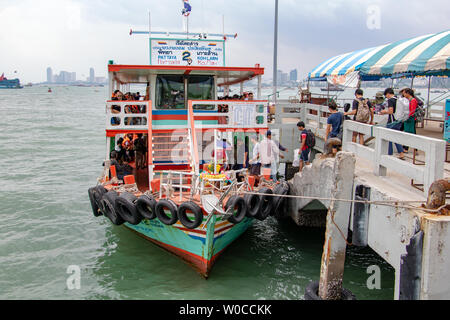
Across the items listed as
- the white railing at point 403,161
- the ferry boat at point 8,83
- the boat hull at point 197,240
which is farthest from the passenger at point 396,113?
the ferry boat at point 8,83

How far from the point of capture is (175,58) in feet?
37.7

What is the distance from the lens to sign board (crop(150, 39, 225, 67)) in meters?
11.5

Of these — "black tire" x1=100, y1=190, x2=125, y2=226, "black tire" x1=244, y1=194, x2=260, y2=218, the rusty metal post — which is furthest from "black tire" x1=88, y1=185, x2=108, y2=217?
the rusty metal post

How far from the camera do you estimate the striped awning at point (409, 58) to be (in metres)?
9.10

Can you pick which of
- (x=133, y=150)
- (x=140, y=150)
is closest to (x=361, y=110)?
(x=140, y=150)

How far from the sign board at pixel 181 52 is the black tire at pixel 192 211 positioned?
16.6 feet

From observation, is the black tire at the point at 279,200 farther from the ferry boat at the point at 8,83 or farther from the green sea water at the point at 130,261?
the ferry boat at the point at 8,83

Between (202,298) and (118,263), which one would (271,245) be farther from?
(118,263)

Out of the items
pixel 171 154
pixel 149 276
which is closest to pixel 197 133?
pixel 171 154

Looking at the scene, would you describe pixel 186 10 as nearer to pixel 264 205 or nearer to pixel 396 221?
pixel 264 205

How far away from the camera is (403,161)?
591cm

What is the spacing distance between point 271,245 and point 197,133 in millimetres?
3533

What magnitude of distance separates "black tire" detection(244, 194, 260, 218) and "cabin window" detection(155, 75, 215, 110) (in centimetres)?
382

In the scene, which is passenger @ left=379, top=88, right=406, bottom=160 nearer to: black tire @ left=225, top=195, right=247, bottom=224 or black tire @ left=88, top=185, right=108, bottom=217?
black tire @ left=225, top=195, right=247, bottom=224
